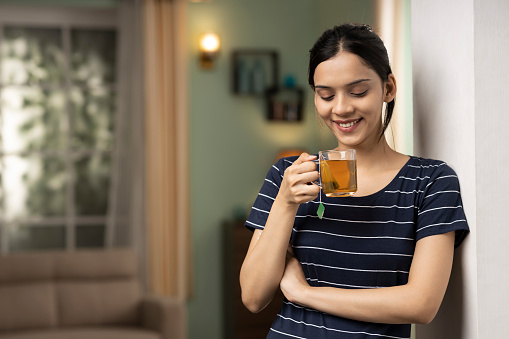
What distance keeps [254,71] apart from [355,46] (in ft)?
11.6

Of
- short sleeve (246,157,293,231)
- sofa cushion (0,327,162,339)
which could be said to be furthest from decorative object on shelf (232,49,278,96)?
short sleeve (246,157,293,231)

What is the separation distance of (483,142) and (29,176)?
13.0 feet

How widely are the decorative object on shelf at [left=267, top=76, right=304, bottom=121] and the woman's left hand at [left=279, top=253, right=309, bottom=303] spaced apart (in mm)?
3440

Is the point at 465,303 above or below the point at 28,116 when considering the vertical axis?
below

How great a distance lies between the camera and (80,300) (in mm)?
4008

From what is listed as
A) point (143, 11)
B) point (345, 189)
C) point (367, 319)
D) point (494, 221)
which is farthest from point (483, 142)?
point (143, 11)

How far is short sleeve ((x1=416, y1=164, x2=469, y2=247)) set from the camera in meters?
1.24

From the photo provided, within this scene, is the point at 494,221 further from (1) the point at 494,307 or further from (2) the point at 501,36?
(2) the point at 501,36

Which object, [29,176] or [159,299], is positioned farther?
[29,176]

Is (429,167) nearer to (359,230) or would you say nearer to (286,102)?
(359,230)

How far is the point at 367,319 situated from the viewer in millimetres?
1262

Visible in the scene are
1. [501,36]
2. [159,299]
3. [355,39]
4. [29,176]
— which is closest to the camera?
[501,36]

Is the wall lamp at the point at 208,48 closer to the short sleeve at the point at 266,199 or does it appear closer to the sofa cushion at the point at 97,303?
the sofa cushion at the point at 97,303

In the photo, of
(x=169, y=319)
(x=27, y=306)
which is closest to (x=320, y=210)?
(x=169, y=319)
